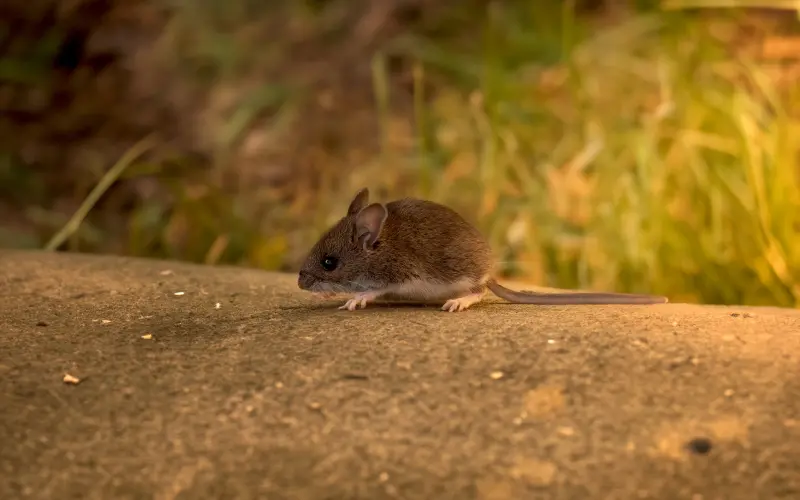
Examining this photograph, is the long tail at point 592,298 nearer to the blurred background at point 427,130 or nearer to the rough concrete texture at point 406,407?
the rough concrete texture at point 406,407

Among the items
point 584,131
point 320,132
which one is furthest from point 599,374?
point 320,132

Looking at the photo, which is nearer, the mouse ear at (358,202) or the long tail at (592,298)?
the long tail at (592,298)

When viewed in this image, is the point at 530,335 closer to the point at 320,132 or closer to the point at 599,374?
the point at 599,374

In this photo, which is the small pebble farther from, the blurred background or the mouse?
the blurred background

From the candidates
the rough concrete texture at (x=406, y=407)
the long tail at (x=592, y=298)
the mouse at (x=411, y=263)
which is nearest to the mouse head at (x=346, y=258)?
the mouse at (x=411, y=263)

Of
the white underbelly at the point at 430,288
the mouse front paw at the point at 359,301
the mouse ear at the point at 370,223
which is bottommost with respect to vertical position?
the mouse front paw at the point at 359,301

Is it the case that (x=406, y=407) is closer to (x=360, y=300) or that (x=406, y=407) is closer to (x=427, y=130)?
(x=360, y=300)

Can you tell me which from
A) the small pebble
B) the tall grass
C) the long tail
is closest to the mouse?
the long tail
